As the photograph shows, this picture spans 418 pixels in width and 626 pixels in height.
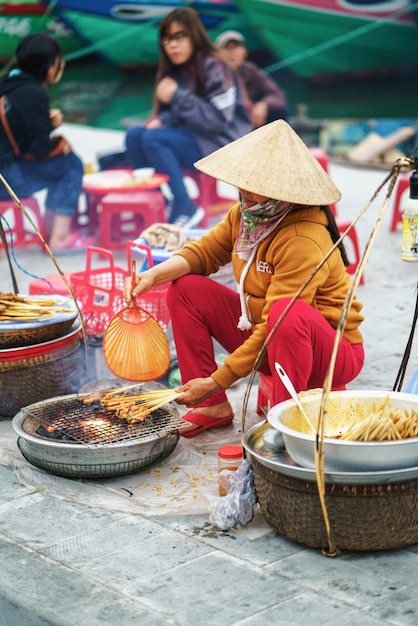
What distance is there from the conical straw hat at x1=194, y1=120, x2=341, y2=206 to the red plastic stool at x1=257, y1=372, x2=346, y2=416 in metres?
0.76

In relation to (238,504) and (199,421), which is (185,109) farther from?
(238,504)

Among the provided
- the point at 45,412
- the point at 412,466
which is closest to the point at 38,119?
the point at 45,412

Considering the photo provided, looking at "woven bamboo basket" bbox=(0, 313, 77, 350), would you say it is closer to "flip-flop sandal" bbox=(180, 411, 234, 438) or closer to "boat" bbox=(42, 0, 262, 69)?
"flip-flop sandal" bbox=(180, 411, 234, 438)

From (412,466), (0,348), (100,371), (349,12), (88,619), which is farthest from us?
(349,12)

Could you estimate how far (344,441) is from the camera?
9.39ft

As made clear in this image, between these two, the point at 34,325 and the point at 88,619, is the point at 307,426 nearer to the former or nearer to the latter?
the point at 88,619

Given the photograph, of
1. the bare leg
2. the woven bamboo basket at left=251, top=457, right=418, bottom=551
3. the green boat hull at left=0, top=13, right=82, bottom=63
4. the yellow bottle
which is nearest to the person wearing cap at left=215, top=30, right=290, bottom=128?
the bare leg

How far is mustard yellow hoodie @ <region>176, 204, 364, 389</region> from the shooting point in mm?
3480

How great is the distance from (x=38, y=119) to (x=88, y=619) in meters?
5.11

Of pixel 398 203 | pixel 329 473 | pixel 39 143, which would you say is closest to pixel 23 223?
pixel 39 143

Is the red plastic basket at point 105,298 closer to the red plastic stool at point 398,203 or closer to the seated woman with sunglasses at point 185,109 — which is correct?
the seated woman with sunglasses at point 185,109

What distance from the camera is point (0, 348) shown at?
409 centimetres

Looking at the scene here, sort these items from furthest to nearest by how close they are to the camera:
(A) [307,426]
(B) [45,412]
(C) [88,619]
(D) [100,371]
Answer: (D) [100,371], (B) [45,412], (A) [307,426], (C) [88,619]

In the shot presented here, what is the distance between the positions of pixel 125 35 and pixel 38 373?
25.9ft
